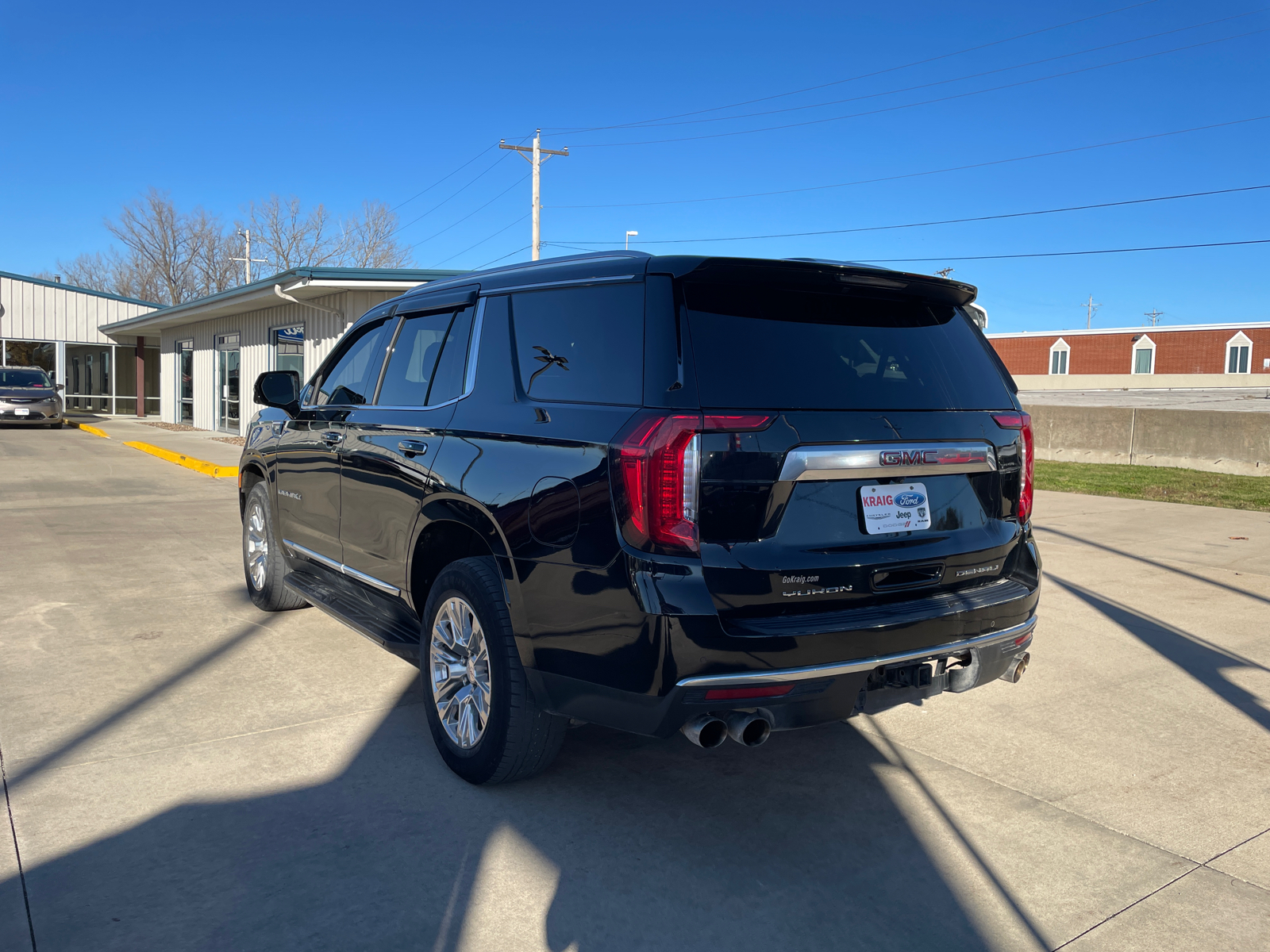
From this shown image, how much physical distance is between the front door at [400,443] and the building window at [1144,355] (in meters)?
67.3

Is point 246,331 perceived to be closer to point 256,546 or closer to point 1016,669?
point 256,546

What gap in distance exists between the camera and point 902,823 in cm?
354

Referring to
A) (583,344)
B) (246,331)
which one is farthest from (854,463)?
(246,331)

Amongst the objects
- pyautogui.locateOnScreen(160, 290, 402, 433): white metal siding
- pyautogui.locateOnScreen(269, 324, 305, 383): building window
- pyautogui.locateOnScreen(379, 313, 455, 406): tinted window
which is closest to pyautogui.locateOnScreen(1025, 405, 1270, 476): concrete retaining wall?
pyautogui.locateOnScreen(160, 290, 402, 433): white metal siding

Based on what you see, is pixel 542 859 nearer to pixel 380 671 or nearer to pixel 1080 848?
pixel 1080 848

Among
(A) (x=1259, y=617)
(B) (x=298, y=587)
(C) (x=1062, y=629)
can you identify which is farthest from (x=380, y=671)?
(A) (x=1259, y=617)

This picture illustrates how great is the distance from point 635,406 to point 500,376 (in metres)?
0.94

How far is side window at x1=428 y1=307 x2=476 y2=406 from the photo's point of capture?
416cm

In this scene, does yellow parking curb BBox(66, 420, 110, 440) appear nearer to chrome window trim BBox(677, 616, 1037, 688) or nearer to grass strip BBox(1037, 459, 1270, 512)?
grass strip BBox(1037, 459, 1270, 512)

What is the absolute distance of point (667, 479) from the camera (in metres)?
2.96

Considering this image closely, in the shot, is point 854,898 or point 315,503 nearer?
point 854,898

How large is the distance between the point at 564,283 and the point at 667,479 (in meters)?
1.10

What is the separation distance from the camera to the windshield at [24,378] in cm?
2786

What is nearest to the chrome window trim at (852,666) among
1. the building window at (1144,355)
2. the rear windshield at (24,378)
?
the rear windshield at (24,378)
